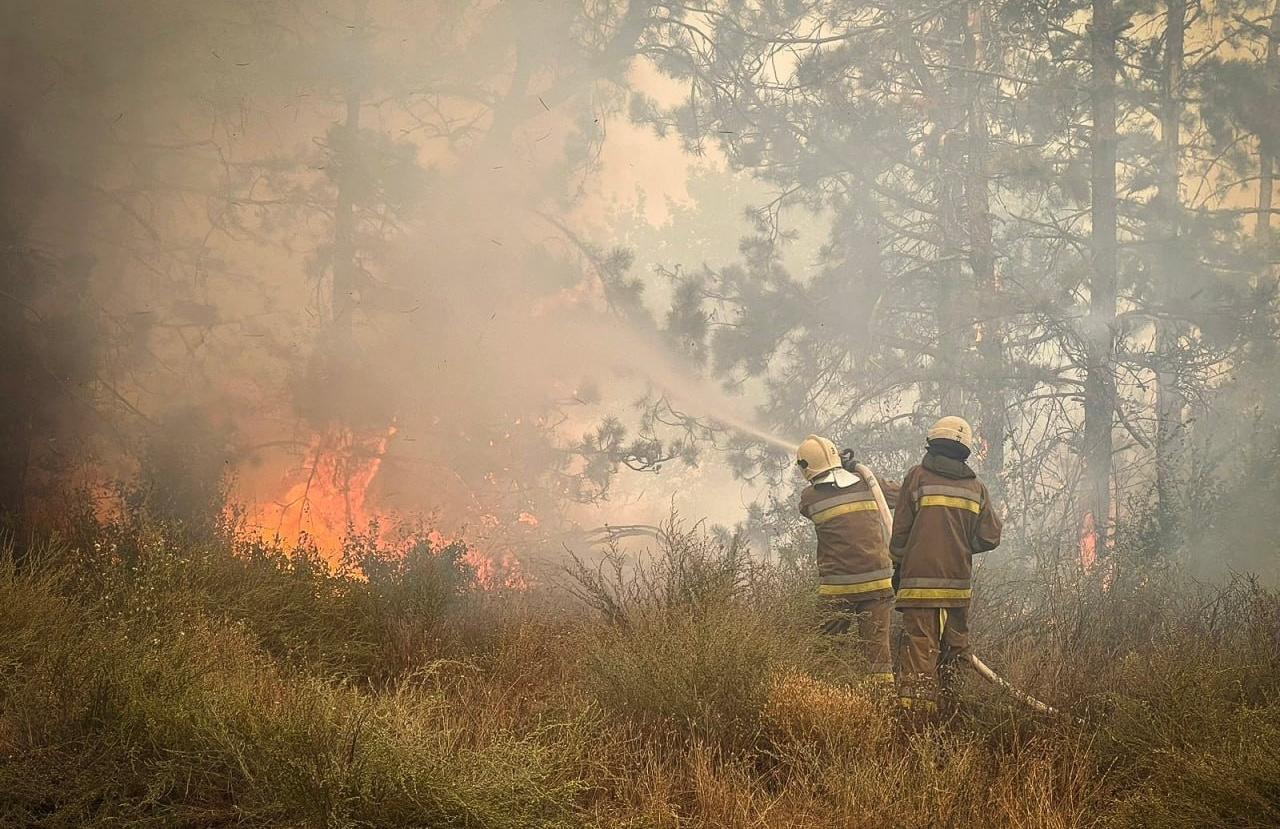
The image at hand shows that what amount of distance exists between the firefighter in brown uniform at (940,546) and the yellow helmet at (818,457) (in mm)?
896

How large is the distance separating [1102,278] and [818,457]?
25.9 ft

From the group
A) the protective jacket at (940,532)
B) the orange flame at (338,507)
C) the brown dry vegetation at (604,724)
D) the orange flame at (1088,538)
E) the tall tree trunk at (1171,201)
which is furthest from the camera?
the tall tree trunk at (1171,201)

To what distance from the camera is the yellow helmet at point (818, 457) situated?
7844 millimetres

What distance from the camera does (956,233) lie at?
15094 mm

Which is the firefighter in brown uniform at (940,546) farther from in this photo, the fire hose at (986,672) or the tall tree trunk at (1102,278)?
the tall tree trunk at (1102,278)

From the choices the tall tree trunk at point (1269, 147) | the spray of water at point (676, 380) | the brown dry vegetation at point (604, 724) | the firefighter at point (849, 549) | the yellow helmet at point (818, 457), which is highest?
the tall tree trunk at point (1269, 147)

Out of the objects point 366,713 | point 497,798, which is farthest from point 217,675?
point 497,798

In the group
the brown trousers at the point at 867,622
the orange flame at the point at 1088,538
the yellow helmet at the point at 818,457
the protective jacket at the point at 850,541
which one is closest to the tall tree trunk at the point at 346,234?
the yellow helmet at the point at 818,457

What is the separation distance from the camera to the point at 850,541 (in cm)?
768

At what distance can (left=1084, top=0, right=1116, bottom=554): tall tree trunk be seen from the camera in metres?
13.8

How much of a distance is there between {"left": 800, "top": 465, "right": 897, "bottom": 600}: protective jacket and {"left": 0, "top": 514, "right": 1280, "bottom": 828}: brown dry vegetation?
34 cm

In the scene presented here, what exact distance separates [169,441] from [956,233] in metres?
10.2

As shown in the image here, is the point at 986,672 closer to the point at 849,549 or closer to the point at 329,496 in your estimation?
the point at 849,549

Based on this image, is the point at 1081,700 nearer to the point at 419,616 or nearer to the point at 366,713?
the point at 366,713
